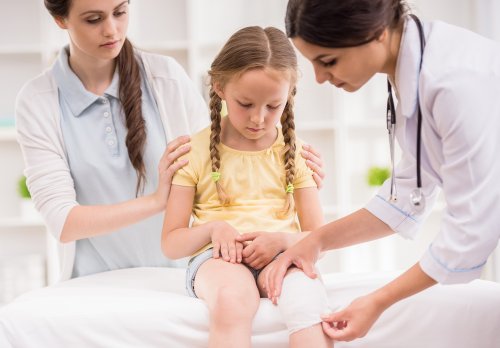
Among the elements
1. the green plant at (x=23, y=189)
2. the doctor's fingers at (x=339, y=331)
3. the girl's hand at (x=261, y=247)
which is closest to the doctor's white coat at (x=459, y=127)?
the doctor's fingers at (x=339, y=331)

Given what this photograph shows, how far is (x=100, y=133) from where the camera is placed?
212 centimetres

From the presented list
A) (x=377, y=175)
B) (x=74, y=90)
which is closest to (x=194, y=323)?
(x=74, y=90)

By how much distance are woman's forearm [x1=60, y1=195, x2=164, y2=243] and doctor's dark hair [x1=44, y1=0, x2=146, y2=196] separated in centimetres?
14

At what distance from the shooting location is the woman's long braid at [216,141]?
1.80m

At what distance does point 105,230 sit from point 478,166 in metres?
1.11

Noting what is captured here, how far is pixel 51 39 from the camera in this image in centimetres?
383

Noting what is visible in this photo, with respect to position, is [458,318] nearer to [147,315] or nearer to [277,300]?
[277,300]

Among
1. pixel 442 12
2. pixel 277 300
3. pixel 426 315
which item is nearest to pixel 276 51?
pixel 277 300

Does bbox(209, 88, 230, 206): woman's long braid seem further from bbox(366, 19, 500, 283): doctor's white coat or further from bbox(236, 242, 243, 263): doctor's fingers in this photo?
bbox(366, 19, 500, 283): doctor's white coat

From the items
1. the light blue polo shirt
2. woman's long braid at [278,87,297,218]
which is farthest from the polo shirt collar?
woman's long braid at [278,87,297,218]

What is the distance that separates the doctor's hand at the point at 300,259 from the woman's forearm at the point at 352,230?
1 cm

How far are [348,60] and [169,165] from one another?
27.1 inches

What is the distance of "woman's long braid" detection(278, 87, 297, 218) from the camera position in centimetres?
A: 182

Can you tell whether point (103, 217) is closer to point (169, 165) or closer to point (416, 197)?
point (169, 165)
